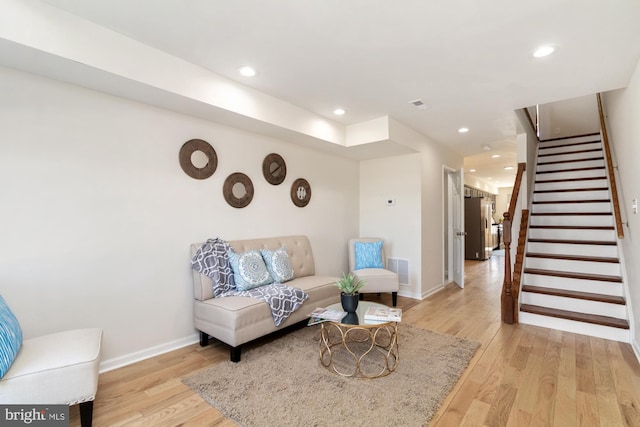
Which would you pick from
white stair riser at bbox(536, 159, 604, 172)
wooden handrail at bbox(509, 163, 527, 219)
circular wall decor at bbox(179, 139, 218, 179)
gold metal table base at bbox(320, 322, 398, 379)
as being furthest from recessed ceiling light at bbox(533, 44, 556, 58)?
white stair riser at bbox(536, 159, 604, 172)

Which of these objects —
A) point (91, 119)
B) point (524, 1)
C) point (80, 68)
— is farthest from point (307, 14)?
point (91, 119)

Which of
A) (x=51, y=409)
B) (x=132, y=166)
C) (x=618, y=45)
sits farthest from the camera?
(x=132, y=166)

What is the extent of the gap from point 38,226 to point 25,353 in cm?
91

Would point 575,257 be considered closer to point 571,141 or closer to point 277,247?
point 571,141

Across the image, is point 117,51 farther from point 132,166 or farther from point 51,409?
point 51,409

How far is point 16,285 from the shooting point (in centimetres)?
209

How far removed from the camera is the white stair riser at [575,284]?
3379 mm

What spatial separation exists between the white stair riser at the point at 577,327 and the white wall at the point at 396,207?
1419mm

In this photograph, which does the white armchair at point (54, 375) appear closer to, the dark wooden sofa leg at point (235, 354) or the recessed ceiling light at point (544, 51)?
the dark wooden sofa leg at point (235, 354)

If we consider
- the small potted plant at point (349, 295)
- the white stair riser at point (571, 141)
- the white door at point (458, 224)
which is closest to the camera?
the small potted plant at point (349, 295)

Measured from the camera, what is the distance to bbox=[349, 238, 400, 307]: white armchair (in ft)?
13.3

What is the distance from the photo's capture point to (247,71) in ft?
8.83

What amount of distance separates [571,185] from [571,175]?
10.4 inches

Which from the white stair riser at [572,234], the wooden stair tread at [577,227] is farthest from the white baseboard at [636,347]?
the wooden stair tread at [577,227]
